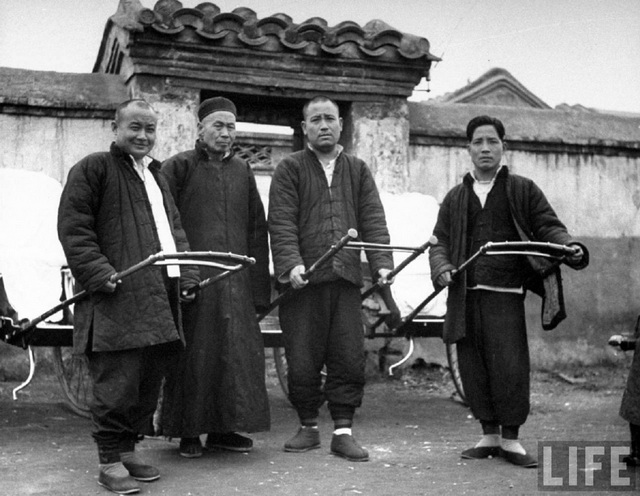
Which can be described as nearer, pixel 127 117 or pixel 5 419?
pixel 127 117

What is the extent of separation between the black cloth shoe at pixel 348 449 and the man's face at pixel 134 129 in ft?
6.35

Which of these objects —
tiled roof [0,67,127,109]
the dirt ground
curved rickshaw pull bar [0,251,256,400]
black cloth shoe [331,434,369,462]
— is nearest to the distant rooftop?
tiled roof [0,67,127,109]

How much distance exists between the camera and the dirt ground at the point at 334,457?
15.3ft

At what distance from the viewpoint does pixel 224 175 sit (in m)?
5.50

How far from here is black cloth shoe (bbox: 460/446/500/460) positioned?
533 centimetres

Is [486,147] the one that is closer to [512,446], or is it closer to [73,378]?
[512,446]

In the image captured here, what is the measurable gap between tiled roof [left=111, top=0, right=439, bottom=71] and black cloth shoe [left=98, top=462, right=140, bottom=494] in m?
4.22

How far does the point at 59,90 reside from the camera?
8.05m

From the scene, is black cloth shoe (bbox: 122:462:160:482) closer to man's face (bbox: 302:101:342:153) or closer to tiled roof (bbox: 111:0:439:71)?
man's face (bbox: 302:101:342:153)

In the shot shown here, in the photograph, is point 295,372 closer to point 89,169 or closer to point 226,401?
point 226,401

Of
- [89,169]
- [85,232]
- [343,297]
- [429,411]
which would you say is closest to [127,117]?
[89,169]

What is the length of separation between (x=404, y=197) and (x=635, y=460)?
2.84m

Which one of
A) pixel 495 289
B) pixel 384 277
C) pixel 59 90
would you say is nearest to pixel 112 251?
pixel 384 277

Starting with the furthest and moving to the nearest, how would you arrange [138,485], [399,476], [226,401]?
[226,401], [399,476], [138,485]
